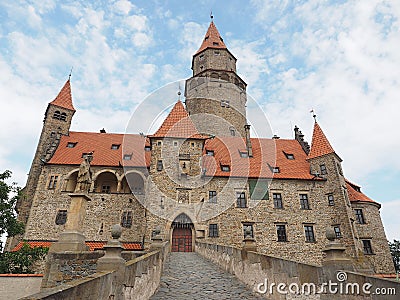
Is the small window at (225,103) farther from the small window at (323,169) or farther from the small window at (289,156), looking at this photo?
the small window at (323,169)

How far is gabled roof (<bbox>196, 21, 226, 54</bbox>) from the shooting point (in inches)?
1240

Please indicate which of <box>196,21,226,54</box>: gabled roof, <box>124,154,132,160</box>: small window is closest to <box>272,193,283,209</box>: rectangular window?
<box>124,154,132,160</box>: small window

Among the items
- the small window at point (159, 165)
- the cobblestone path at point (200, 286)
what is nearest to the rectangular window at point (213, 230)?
the small window at point (159, 165)

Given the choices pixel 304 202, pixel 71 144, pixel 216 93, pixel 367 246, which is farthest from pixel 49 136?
pixel 367 246

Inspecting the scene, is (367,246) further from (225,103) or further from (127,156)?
(127,156)

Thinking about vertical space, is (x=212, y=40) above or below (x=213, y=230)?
above

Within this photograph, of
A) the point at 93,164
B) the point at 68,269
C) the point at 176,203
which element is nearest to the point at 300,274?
the point at 68,269

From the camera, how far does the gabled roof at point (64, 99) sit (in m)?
24.5

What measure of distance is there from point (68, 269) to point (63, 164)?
14736 mm

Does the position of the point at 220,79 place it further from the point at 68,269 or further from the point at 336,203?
the point at 68,269

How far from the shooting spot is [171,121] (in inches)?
811

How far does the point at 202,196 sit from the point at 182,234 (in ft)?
8.93

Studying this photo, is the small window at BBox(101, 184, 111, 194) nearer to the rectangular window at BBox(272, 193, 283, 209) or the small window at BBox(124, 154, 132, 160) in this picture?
the small window at BBox(124, 154, 132, 160)

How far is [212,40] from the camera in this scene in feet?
107
